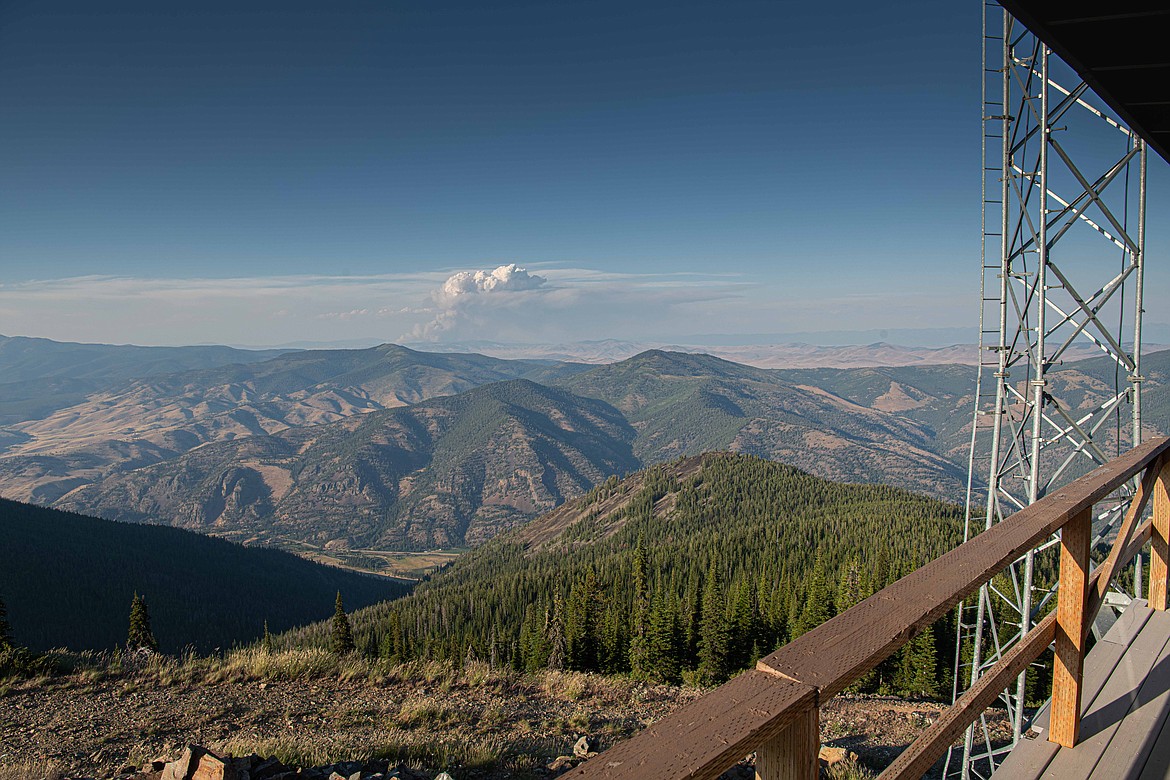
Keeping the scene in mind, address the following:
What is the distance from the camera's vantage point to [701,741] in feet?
4.61

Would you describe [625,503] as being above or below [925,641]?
below

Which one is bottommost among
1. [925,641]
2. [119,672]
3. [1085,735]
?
[925,641]

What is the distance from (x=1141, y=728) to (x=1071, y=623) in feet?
3.63

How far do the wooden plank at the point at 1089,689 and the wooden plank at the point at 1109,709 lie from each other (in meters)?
0.04

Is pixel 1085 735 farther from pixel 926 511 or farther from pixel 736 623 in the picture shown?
pixel 926 511

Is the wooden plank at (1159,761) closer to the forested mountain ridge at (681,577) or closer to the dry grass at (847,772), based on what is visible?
the dry grass at (847,772)

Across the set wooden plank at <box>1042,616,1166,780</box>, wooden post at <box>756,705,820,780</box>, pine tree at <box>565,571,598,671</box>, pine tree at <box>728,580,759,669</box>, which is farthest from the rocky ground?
pine tree at <box>565,571,598,671</box>

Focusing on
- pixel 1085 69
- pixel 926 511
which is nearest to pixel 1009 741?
pixel 1085 69

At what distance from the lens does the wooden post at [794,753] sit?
5.23 ft

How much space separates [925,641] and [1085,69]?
44355 mm

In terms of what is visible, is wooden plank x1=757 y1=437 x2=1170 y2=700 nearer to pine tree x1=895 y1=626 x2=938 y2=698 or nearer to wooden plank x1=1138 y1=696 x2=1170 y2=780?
wooden plank x1=1138 y1=696 x2=1170 y2=780

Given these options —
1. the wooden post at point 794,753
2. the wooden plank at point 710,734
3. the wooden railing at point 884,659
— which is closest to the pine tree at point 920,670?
the wooden railing at point 884,659

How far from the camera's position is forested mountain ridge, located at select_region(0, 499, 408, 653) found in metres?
102

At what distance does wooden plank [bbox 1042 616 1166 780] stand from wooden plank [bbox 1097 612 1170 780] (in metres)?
0.03
